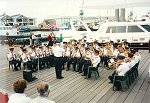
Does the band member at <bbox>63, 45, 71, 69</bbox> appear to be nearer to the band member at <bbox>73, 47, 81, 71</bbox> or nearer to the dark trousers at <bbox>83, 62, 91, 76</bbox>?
the band member at <bbox>73, 47, 81, 71</bbox>

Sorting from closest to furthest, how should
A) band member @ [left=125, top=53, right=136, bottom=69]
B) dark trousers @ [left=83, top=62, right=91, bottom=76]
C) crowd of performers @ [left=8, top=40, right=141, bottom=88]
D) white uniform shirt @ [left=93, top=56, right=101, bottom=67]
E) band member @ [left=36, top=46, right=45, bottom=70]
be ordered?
band member @ [left=125, top=53, right=136, bottom=69] < white uniform shirt @ [left=93, top=56, right=101, bottom=67] < dark trousers @ [left=83, top=62, right=91, bottom=76] < crowd of performers @ [left=8, top=40, right=141, bottom=88] < band member @ [left=36, top=46, right=45, bottom=70]

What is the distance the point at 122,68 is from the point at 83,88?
1.52 m

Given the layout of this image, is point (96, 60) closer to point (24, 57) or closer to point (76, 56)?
point (76, 56)

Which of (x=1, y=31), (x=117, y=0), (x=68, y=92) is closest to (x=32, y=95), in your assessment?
(x=68, y=92)

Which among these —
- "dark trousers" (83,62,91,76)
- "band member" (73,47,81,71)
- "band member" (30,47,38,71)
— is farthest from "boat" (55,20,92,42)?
"dark trousers" (83,62,91,76)

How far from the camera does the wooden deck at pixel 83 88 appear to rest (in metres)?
7.71

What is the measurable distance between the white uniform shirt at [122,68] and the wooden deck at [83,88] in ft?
2.04

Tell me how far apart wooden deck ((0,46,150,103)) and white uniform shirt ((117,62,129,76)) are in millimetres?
621

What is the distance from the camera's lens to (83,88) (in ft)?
29.3

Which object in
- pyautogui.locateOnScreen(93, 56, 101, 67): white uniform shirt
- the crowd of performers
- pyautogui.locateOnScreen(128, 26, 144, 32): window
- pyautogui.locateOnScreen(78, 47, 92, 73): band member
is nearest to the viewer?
pyautogui.locateOnScreen(93, 56, 101, 67): white uniform shirt

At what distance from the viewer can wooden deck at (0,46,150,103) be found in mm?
7715

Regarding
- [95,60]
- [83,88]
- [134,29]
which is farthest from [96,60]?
[134,29]

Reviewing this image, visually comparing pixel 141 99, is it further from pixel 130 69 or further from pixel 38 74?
pixel 38 74

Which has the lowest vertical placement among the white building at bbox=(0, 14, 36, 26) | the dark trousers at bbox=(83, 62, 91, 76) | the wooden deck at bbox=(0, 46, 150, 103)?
the wooden deck at bbox=(0, 46, 150, 103)
